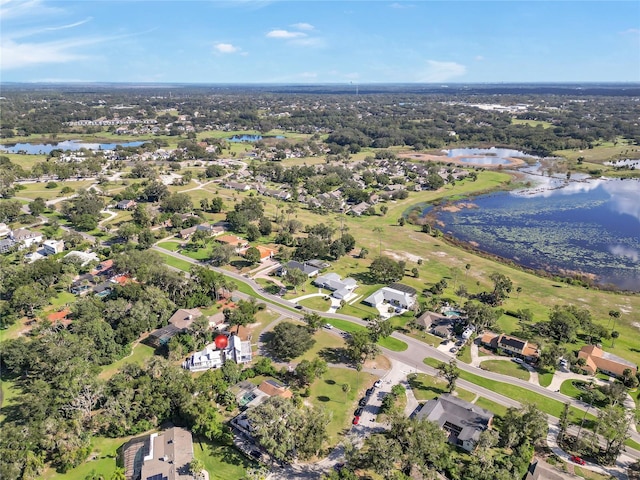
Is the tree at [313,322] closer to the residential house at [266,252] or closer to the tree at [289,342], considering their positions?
the tree at [289,342]

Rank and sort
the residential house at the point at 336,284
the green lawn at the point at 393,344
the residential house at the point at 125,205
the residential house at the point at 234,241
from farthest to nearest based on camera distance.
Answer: the residential house at the point at 125,205
the residential house at the point at 234,241
the residential house at the point at 336,284
the green lawn at the point at 393,344

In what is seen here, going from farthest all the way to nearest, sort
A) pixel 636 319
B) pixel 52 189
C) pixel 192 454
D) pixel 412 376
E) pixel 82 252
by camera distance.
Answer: pixel 52 189 < pixel 82 252 < pixel 636 319 < pixel 412 376 < pixel 192 454

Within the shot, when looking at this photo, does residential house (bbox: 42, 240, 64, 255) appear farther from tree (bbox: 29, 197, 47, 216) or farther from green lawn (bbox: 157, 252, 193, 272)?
tree (bbox: 29, 197, 47, 216)

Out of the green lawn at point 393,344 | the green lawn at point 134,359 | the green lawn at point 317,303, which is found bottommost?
the green lawn at point 393,344

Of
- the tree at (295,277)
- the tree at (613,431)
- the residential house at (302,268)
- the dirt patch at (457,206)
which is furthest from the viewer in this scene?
the dirt patch at (457,206)

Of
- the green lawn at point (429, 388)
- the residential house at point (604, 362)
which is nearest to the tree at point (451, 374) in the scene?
the green lawn at point (429, 388)

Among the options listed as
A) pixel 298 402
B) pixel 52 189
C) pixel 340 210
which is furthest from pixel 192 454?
pixel 52 189

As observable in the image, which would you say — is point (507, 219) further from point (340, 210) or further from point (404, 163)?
point (404, 163)

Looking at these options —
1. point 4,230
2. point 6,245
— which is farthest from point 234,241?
point 4,230
